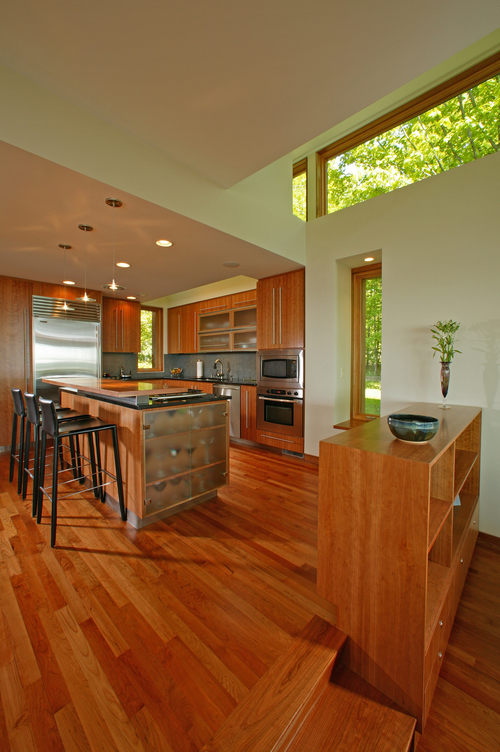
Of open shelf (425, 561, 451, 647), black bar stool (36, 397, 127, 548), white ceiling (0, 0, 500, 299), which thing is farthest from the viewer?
black bar stool (36, 397, 127, 548)

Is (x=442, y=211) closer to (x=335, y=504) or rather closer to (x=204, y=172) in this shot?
(x=204, y=172)

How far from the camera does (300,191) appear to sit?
4180 mm

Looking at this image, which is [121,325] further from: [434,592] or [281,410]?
[434,592]

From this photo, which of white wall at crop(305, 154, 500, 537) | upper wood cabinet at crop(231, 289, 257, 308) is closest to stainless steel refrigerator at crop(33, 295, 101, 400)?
upper wood cabinet at crop(231, 289, 257, 308)

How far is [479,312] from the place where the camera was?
Answer: 2543 mm

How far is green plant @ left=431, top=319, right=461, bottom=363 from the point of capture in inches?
99.3

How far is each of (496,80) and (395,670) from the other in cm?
415

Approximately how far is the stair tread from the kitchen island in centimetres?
156

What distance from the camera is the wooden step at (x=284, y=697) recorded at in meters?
1.07

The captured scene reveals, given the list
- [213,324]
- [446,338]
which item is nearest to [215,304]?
[213,324]

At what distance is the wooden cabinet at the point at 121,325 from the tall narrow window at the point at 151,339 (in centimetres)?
69

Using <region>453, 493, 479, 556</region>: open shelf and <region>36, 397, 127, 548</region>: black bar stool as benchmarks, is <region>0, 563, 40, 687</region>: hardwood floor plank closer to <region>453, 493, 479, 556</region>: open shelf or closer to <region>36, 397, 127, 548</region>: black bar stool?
<region>36, 397, 127, 548</region>: black bar stool

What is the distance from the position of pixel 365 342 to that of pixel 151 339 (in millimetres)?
4713

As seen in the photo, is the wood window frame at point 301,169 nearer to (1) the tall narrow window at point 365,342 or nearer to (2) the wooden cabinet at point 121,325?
(1) the tall narrow window at point 365,342
